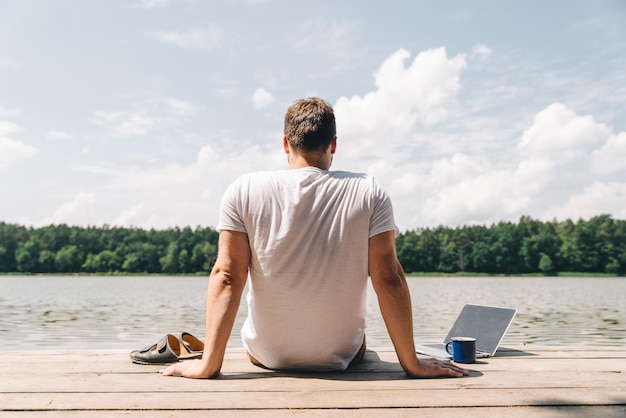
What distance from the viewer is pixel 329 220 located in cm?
249

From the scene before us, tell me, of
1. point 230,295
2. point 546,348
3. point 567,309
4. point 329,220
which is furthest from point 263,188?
point 567,309

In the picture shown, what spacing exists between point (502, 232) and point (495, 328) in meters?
79.0

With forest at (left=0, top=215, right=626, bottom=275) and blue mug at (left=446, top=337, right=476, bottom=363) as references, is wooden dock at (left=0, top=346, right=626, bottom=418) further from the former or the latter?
forest at (left=0, top=215, right=626, bottom=275)

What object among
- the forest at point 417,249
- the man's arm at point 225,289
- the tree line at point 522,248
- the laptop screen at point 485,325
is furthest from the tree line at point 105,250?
the man's arm at point 225,289

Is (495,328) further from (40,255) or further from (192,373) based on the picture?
(40,255)

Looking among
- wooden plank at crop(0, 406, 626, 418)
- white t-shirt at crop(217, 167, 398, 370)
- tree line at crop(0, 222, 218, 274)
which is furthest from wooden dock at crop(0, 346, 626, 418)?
tree line at crop(0, 222, 218, 274)

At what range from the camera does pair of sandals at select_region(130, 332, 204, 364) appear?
3.05m

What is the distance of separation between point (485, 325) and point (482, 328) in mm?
27

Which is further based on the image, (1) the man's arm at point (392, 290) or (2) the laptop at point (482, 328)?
(2) the laptop at point (482, 328)

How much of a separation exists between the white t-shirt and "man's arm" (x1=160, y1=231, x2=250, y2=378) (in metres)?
0.04

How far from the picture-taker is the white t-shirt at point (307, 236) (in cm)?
248

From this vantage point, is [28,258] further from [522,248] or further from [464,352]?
[464,352]

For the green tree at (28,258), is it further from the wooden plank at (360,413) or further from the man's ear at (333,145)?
the wooden plank at (360,413)

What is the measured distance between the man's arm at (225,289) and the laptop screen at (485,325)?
1.67 metres
